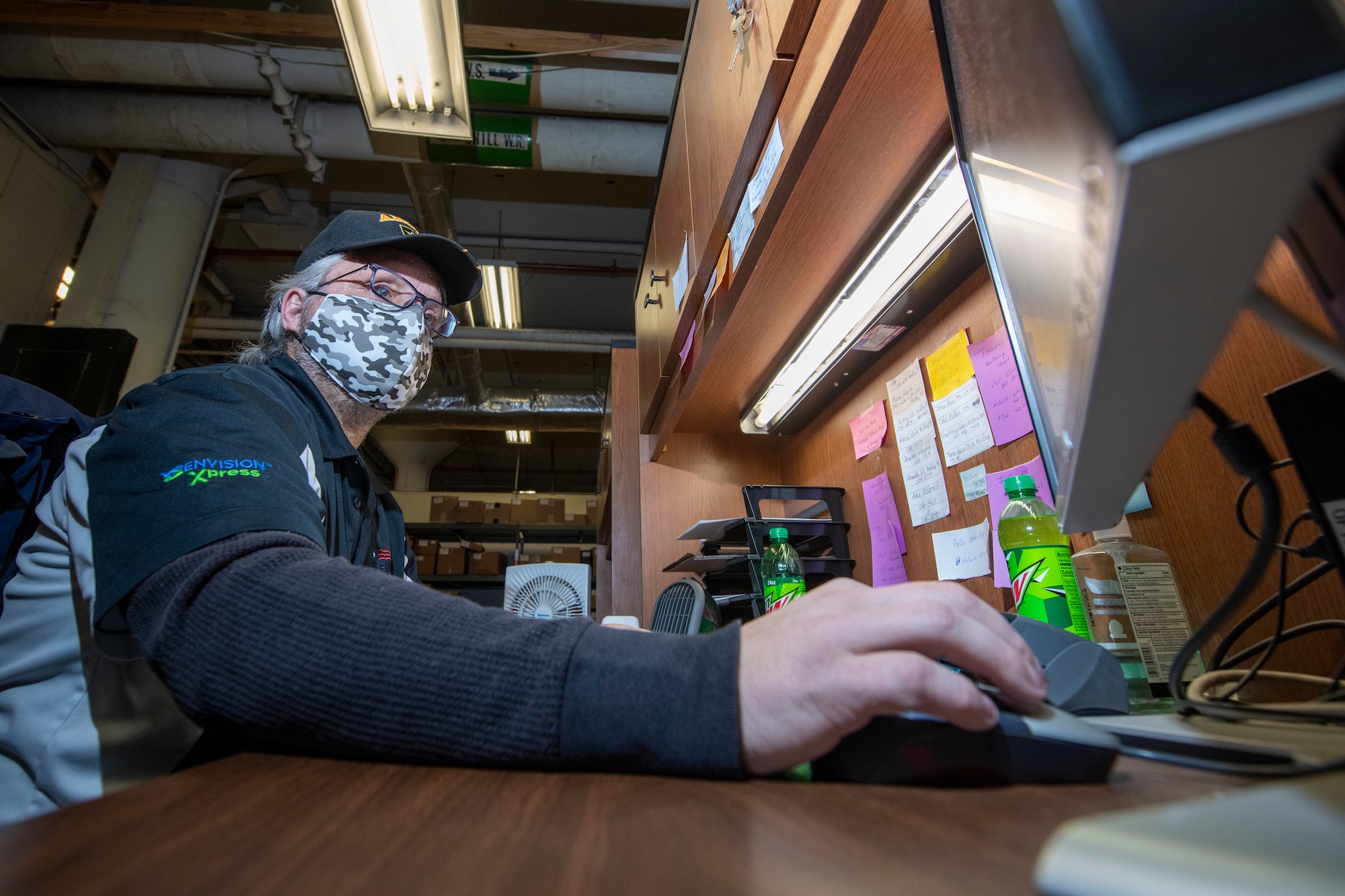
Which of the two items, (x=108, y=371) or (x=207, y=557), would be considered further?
(x=108, y=371)

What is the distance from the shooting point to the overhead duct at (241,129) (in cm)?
295

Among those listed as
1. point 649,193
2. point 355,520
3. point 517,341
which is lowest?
point 355,520

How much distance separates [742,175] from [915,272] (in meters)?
0.36

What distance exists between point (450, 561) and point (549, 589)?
10.6 feet

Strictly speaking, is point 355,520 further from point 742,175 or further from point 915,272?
point 915,272

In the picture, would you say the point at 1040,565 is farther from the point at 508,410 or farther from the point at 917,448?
the point at 508,410

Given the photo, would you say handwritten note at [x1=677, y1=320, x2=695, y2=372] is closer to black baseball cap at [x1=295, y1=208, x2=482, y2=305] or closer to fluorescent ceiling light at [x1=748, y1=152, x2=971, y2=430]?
fluorescent ceiling light at [x1=748, y1=152, x2=971, y2=430]

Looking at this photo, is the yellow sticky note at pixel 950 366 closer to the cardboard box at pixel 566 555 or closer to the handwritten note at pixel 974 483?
the handwritten note at pixel 974 483

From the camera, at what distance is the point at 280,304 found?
1.27m

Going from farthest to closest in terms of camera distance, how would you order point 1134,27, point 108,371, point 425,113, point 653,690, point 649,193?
point 649,193
point 108,371
point 425,113
point 653,690
point 1134,27

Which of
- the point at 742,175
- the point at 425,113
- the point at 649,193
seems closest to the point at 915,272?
the point at 742,175

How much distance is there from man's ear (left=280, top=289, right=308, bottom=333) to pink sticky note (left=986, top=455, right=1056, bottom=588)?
1.31m

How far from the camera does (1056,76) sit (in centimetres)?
21

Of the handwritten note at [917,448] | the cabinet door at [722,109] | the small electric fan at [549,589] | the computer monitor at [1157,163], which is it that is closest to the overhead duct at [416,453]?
the small electric fan at [549,589]
